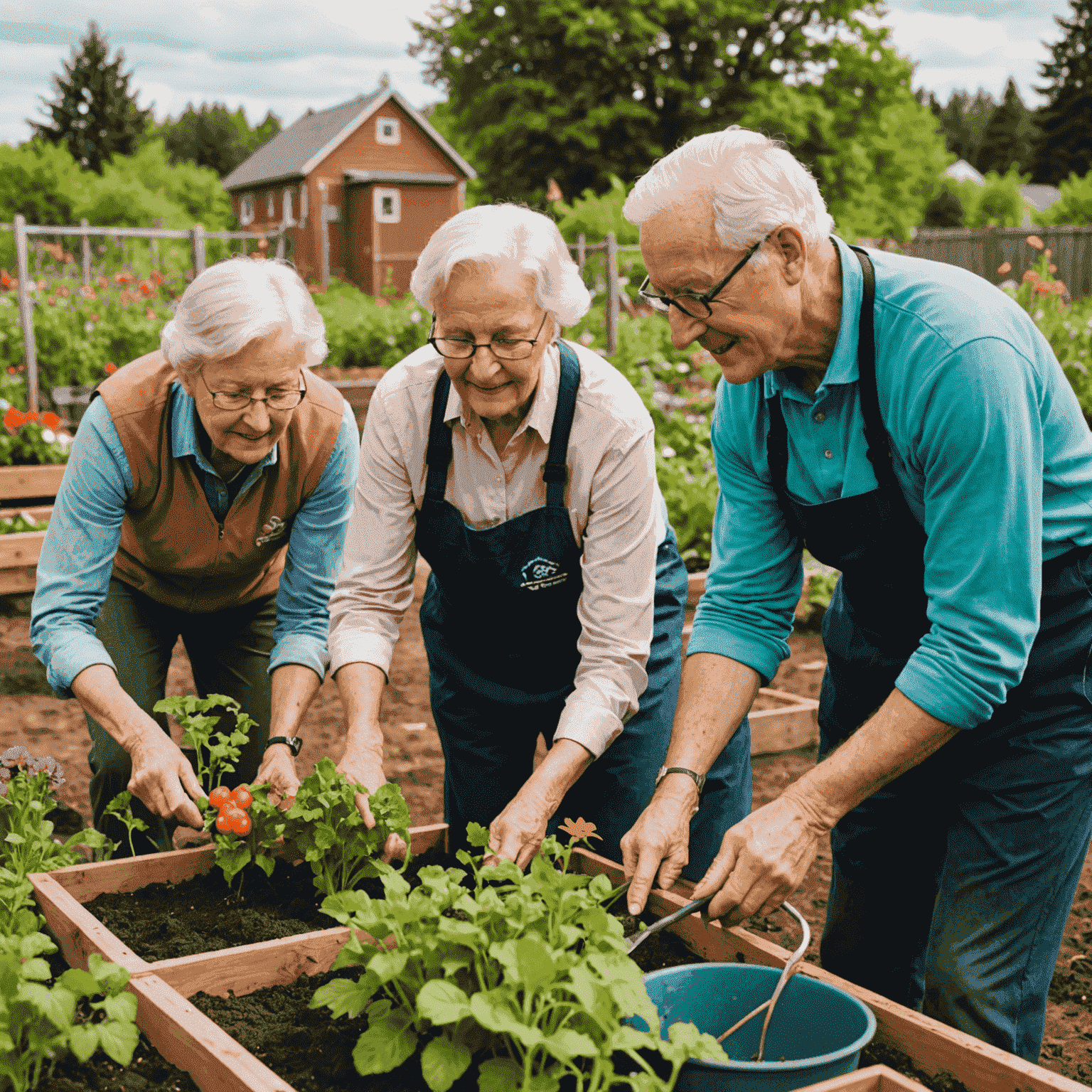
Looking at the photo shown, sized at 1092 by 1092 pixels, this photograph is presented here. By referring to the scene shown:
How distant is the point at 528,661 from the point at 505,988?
46.8 inches

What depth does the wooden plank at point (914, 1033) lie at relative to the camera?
1.48 meters

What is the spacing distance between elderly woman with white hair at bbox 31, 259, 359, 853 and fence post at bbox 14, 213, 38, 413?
5.92 meters

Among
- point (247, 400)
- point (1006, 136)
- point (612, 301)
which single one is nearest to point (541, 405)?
point (247, 400)

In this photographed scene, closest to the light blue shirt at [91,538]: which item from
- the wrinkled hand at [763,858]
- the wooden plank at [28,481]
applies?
the wrinkled hand at [763,858]

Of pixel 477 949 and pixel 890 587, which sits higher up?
pixel 890 587

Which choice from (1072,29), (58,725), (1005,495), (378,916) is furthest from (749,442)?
(1072,29)

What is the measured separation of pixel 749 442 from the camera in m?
2.08

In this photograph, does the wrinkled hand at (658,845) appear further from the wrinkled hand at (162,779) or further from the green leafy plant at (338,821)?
the wrinkled hand at (162,779)

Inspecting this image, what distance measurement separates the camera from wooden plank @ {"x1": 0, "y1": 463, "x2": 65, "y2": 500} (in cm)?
668

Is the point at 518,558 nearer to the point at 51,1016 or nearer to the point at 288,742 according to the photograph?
the point at 288,742

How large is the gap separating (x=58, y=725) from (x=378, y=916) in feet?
12.5

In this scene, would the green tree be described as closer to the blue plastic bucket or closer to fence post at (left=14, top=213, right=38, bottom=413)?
fence post at (left=14, top=213, right=38, bottom=413)

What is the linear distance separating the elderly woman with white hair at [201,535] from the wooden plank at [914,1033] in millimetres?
909

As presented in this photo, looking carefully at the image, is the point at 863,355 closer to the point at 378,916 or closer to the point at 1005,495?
the point at 1005,495
